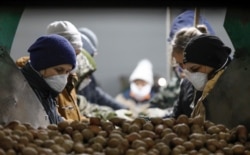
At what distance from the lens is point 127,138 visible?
2875mm

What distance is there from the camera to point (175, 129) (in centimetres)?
303

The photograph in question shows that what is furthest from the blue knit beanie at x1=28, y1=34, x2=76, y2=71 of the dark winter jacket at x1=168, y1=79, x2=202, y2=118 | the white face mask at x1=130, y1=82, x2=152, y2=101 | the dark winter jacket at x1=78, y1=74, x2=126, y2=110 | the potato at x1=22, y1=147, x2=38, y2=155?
the white face mask at x1=130, y1=82, x2=152, y2=101

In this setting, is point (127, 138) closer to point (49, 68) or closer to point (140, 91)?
point (49, 68)

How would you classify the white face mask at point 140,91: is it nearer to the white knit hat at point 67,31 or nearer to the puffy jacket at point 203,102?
the white knit hat at point 67,31

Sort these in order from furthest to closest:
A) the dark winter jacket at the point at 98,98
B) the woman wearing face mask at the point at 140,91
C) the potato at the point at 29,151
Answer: the woman wearing face mask at the point at 140,91 < the dark winter jacket at the point at 98,98 < the potato at the point at 29,151

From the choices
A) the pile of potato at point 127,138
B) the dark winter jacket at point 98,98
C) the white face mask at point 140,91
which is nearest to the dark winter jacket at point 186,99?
the pile of potato at point 127,138

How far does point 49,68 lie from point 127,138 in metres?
1.20

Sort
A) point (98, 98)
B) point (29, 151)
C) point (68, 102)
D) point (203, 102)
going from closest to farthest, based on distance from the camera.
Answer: point (29, 151), point (203, 102), point (68, 102), point (98, 98)

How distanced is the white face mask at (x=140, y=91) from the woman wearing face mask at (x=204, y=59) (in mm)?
4102

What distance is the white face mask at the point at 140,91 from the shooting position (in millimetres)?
8141

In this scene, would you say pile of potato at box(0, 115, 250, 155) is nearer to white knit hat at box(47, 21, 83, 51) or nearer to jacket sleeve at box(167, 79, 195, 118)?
jacket sleeve at box(167, 79, 195, 118)

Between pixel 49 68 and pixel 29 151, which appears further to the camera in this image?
pixel 49 68

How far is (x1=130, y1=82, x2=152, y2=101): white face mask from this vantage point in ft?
26.7

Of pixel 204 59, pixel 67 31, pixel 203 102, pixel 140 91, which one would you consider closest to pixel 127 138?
pixel 203 102
